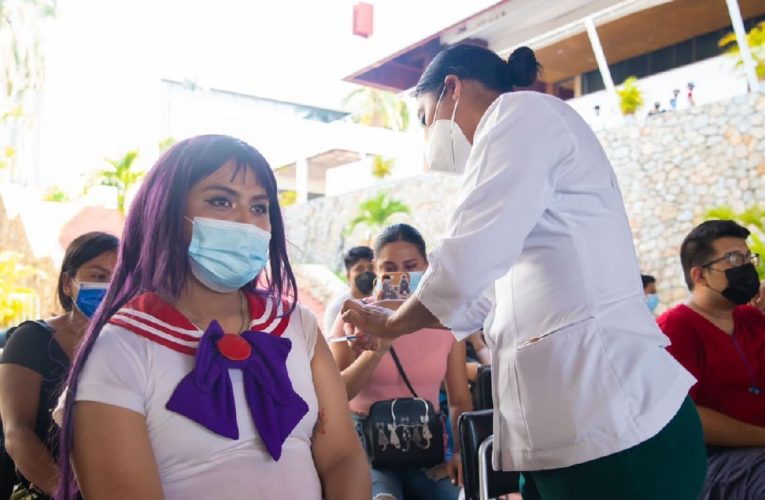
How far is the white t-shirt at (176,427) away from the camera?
1.33m

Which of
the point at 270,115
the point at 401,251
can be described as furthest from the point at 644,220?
the point at 270,115

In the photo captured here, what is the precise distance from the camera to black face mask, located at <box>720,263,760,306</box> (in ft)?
8.38

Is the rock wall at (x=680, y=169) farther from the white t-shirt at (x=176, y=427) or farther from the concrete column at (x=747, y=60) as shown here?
the white t-shirt at (x=176, y=427)

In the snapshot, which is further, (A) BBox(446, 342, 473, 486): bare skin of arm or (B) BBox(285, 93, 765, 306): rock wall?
(B) BBox(285, 93, 765, 306): rock wall

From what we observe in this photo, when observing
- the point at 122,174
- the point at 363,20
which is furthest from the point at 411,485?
the point at 122,174

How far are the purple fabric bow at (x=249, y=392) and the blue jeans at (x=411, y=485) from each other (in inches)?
44.7

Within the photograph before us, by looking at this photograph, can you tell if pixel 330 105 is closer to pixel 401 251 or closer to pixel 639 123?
pixel 639 123

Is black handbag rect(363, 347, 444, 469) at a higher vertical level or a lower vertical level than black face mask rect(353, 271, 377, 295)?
lower

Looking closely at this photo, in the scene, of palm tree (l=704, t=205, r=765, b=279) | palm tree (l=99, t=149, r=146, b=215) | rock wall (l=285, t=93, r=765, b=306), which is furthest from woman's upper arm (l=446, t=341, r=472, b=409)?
palm tree (l=99, t=149, r=146, b=215)

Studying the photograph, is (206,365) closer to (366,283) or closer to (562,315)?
(562,315)

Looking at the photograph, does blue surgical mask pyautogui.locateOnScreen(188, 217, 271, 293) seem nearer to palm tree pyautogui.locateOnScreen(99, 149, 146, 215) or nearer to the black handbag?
the black handbag

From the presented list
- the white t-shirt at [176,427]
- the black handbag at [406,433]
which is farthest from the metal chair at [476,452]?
the white t-shirt at [176,427]

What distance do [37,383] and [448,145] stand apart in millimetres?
1543

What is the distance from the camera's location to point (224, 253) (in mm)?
1521
